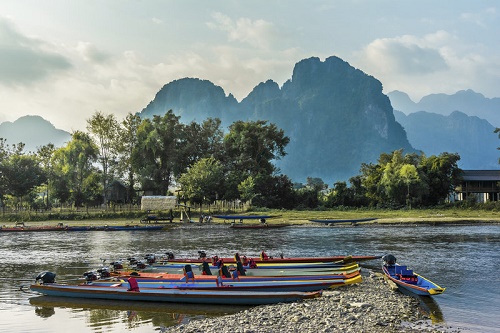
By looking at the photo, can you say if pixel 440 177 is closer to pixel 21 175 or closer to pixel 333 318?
pixel 333 318

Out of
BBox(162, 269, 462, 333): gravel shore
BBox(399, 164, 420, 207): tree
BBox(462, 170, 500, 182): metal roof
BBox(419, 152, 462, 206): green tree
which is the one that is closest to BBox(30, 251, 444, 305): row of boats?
BBox(162, 269, 462, 333): gravel shore

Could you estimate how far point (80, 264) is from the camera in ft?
105

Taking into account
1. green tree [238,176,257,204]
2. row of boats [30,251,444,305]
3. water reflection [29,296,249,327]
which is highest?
green tree [238,176,257,204]

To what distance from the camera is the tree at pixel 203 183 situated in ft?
240

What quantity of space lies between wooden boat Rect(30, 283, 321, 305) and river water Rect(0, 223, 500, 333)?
0.38 m

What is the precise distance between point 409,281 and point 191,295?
396 inches

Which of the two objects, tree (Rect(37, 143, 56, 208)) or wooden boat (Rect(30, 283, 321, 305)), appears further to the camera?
tree (Rect(37, 143, 56, 208))

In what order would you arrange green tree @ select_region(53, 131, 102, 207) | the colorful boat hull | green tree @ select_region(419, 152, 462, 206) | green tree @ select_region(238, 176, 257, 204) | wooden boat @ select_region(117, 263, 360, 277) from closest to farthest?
1. the colorful boat hull
2. wooden boat @ select_region(117, 263, 360, 277)
3. green tree @ select_region(238, 176, 257, 204)
4. green tree @ select_region(53, 131, 102, 207)
5. green tree @ select_region(419, 152, 462, 206)

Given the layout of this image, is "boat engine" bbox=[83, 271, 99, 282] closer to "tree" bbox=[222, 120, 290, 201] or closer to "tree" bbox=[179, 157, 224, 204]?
"tree" bbox=[179, 157, 224, 204]

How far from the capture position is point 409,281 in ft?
68.2

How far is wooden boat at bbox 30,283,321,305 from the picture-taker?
19328 millimetres

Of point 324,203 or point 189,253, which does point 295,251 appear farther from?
point 324,203

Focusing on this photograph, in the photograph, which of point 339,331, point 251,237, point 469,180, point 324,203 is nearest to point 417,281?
point 339,331

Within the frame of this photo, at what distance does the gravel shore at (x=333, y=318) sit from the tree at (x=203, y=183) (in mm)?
54456
